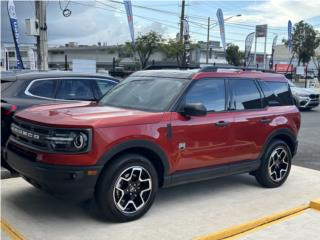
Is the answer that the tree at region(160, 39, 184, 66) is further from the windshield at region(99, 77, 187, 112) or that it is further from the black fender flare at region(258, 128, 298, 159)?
the windshield at region(99, 77, 187, 112)

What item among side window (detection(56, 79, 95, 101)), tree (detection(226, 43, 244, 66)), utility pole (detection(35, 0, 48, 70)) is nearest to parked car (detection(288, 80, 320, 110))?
utility pole (detection(35, 0, 48, 70))

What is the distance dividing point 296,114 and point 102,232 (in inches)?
152

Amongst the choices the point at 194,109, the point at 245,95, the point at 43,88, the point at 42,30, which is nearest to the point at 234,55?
the point at 42,30

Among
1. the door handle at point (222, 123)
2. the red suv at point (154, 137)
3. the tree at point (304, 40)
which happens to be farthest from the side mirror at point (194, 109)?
the tree at point (304, 40)

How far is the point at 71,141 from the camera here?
4.36m

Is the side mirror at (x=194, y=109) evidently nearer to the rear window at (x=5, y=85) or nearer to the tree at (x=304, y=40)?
A: the rear window at (x=5, y=85)

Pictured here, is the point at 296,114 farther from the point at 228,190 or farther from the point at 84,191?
the point at 84,191

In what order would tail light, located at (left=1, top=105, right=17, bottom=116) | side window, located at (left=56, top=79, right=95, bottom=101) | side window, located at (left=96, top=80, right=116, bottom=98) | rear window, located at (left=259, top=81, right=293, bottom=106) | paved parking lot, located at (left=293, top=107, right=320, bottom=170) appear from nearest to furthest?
tail light, located at (left=1, top=105, right=17, bottom=116) < rear window, located at (left=259, top=81, right=293, bottom=106) < side window, located at (left=56, top=79, right=95, bottom=101) < side window, located at (left=96, top=80, right=116, bottom=98) < paved parking lot, located at (left=293, top=107, right=320, bottom=170)

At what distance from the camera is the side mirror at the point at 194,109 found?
16.8 ft

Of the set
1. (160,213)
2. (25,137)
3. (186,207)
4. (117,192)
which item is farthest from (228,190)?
(25,137)

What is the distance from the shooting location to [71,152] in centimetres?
436

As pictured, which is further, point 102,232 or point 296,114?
point 296,114

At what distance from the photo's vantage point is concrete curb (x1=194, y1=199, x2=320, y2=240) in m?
4.49

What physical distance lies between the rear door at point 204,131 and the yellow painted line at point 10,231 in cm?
191
